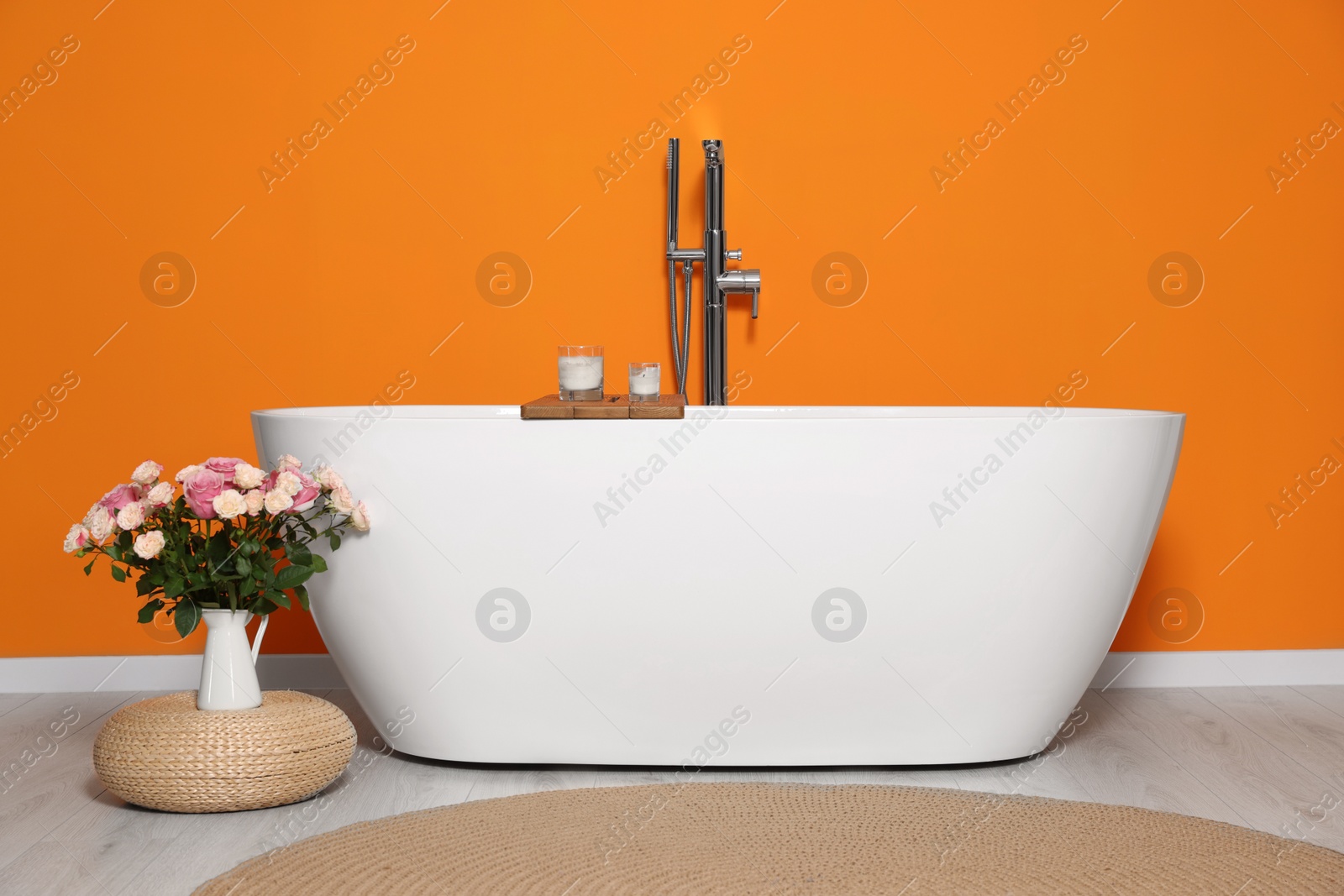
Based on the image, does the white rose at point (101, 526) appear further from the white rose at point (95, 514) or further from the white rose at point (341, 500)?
the white rose at point (341, 500)

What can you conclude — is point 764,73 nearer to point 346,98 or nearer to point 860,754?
point 346,98

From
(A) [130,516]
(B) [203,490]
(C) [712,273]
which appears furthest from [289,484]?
(C) [712,273]

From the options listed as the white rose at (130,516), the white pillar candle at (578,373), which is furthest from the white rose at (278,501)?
the white pillar candle at (578,373)

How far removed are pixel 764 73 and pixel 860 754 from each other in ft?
5.08

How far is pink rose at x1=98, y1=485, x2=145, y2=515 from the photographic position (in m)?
1.81

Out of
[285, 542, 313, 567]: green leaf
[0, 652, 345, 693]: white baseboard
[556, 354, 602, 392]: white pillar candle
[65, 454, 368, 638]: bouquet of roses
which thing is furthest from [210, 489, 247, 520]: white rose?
[0, 652, 345, 693]: white baseboard

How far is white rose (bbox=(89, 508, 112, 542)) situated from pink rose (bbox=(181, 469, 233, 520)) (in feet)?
0.42

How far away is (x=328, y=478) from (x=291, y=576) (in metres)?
0.18

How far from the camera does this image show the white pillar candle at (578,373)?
210 cm

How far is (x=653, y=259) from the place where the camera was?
8.45 feet

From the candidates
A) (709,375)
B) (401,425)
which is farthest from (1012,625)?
(401,425)

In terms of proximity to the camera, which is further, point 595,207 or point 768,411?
point 595,207

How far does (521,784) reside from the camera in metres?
1.88

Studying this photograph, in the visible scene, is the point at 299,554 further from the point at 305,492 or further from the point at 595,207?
the point at 595,207
